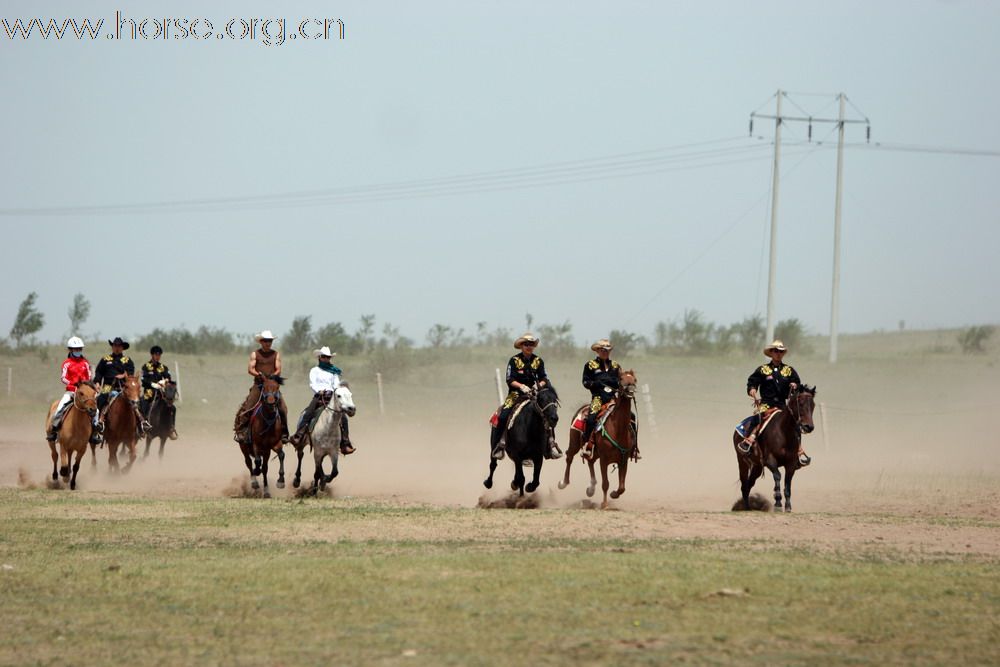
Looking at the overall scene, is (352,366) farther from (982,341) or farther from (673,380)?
(982,341)

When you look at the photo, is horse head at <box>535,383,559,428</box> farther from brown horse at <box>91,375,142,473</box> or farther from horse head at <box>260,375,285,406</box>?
brown horse at <box>91,375,142,473</box>

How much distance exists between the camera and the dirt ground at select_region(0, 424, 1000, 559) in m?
17.3

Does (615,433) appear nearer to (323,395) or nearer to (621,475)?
(621,475)

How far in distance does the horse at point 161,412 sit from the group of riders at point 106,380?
0.05 metres

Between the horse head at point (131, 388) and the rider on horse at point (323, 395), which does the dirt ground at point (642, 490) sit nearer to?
the rider on horse at point (323, 395)

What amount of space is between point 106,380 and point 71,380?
165 centimetres

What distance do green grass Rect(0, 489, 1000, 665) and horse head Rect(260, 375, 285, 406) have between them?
18.5 ft

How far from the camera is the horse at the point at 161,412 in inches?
1168

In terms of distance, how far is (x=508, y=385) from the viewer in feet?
70.3

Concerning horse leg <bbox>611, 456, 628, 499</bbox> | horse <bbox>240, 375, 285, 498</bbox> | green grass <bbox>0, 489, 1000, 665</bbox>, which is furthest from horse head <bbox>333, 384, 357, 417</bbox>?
green grass <bbox>0, 489, 1000, 665</bbox>

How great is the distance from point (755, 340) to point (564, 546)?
2297 inches

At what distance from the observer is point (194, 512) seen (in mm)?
20016

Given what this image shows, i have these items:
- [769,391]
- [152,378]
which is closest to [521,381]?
[769,391]

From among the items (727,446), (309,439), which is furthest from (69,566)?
(727,446)
